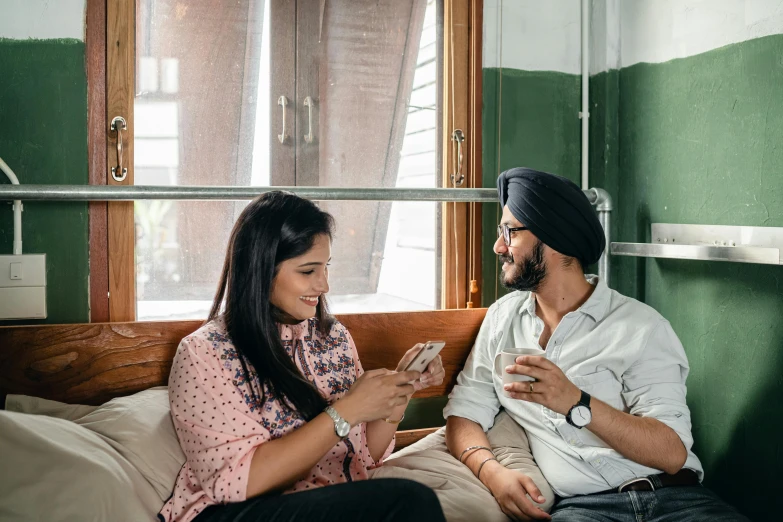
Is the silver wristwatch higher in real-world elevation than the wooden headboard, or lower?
lower

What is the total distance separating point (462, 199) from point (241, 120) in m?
0.74

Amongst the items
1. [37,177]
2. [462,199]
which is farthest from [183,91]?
[462,199]

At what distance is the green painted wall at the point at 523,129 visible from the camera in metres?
2.43

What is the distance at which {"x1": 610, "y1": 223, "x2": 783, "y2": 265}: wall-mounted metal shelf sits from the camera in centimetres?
172

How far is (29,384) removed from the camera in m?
1.75

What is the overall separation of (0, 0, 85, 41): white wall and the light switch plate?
617 millimetres

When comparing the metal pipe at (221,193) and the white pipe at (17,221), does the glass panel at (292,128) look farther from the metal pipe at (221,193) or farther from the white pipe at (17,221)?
the white pipe at (17,221)

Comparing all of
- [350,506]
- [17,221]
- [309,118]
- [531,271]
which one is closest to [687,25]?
[531,271]

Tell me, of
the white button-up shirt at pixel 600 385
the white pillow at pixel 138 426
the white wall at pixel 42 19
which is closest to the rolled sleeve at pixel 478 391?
the white button-up shirt at pixel 600 385

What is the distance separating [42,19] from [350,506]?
1.57 meters

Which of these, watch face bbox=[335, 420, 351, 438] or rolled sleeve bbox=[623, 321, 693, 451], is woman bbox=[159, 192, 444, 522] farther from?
rolled sleeve bbox=[623, 321, 693, 451]

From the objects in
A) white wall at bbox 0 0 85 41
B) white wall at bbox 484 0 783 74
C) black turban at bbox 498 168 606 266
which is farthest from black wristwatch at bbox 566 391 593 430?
white wall at bbox 0 0 85 41

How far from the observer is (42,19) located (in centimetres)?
194

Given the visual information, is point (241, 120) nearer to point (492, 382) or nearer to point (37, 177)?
point (37, 177)
